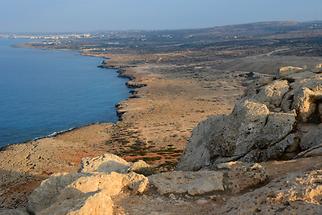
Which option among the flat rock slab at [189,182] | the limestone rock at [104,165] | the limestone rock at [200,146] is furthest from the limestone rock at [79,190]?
the limestone rock at [200,146]

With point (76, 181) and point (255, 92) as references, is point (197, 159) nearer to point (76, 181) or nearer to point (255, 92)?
point (255, 92)

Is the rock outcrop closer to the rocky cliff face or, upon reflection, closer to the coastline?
the rocky cliff face

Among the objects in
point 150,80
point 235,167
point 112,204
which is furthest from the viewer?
point 150,80

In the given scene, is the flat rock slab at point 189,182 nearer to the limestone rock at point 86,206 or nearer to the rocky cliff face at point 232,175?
the rocky cliff face at point 232,175

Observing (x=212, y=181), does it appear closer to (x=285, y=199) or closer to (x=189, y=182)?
(x=189, y=182)

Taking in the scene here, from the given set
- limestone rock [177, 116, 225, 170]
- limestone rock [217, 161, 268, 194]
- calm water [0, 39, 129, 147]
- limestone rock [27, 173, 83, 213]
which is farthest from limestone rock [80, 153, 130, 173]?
calm water [0, 39, 129, 147]

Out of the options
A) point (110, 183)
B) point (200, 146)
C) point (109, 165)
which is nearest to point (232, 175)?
point (110, 183)

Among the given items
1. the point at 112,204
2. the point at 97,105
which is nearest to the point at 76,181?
the point at 112,204
